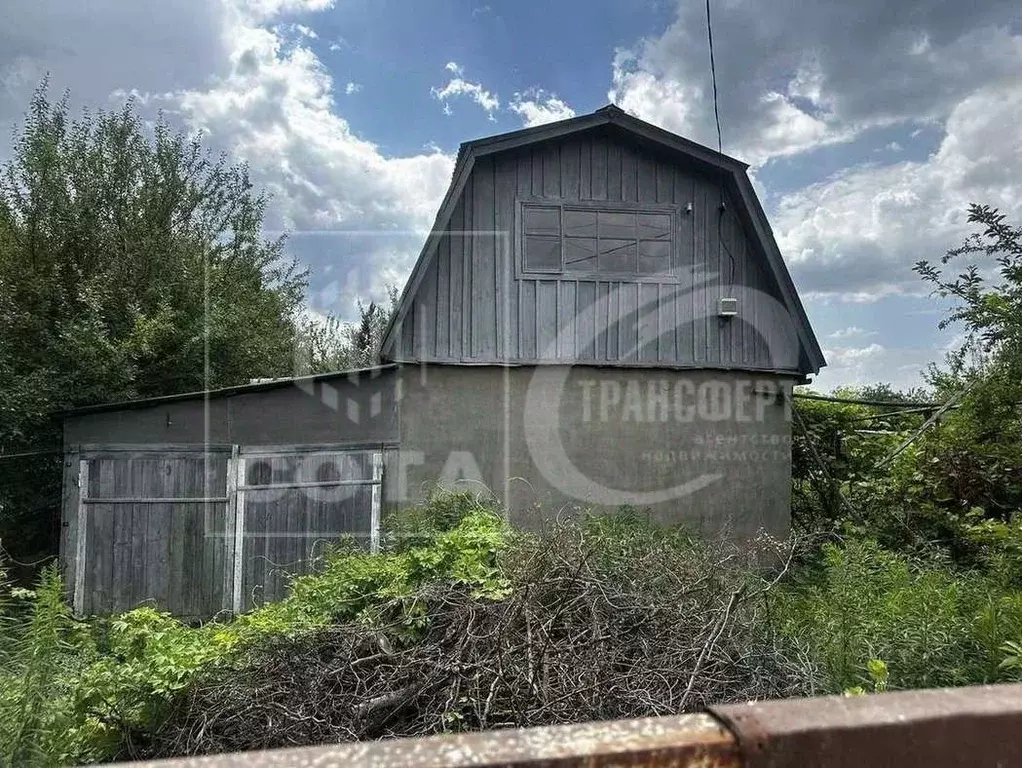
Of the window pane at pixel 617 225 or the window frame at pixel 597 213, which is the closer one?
the window frame at pixel 597 213

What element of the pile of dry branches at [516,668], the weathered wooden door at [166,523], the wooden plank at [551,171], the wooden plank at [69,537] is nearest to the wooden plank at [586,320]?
the wooden plank at [551,171]

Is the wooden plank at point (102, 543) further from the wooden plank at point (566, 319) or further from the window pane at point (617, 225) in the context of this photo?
the window pane at point (617, 225)

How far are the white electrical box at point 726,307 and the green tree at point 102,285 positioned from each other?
23.8ft

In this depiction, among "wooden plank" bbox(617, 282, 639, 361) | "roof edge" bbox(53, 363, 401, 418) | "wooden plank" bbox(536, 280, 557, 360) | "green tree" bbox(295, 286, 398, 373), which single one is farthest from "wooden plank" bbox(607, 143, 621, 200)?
"green tree" bbox(295, 286, 398, 373)

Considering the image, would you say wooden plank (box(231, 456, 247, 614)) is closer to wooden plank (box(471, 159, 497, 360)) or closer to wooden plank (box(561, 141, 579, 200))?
wooden plank (box(471, 159, 497, 360))

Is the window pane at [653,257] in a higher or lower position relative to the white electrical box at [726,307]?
higher

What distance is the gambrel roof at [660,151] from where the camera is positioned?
650 cm

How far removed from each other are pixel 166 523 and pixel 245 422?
1354 millimetres

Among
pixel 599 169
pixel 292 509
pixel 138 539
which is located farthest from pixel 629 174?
pixel 138 539

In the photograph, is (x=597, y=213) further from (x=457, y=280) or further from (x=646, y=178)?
(x=457, y=280)

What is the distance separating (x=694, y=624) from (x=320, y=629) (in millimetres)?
2048

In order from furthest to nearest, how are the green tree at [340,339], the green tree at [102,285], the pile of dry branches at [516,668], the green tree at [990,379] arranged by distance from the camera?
the green tree at [340,339], the green tree at [102,285], the green tree at [990,379], the pile of dry branches at [516,668]

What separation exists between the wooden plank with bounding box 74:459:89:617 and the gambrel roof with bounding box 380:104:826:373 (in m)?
3.42

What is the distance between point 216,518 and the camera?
6539 mm
